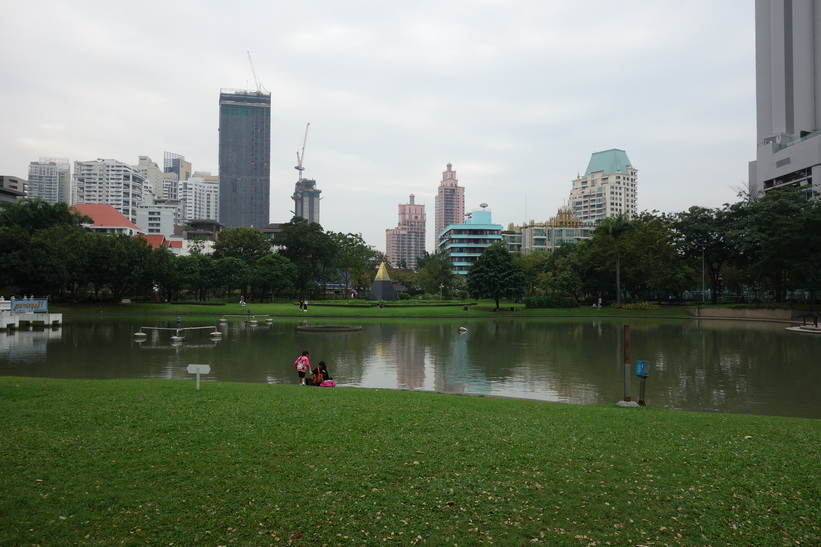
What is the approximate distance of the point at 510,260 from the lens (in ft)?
190

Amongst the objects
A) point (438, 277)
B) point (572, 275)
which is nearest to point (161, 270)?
point (438, 277)

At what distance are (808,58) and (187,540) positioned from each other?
9637cm

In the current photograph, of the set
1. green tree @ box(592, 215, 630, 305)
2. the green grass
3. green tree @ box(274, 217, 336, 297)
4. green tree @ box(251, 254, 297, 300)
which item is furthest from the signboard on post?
green tree @ box(592, 215, 630, 305)

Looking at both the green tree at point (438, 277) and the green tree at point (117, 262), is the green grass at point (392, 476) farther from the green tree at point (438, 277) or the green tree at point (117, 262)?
the green tree at point (438, 277)

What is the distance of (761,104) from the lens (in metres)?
86.5

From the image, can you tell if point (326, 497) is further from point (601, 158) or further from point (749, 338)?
point (601, 158)

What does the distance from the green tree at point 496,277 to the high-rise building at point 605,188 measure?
332ft

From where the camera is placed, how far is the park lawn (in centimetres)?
4884

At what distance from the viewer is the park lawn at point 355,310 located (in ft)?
160

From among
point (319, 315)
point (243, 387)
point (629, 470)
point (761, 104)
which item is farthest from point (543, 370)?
point (761, 104)

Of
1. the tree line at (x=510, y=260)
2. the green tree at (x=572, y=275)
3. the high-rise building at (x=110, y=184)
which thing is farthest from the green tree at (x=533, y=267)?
the high-rise building at (x=110, y=184)

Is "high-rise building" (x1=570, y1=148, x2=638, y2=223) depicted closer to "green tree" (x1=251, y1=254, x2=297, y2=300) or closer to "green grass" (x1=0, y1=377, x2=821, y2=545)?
"green tree" (x1=251, y1=254, x2=297, y2=300)

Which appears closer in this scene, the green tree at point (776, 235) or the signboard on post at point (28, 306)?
the signboard on post at point (28, 306)

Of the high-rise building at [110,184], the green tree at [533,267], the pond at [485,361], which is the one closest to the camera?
the pond at [485,361]
